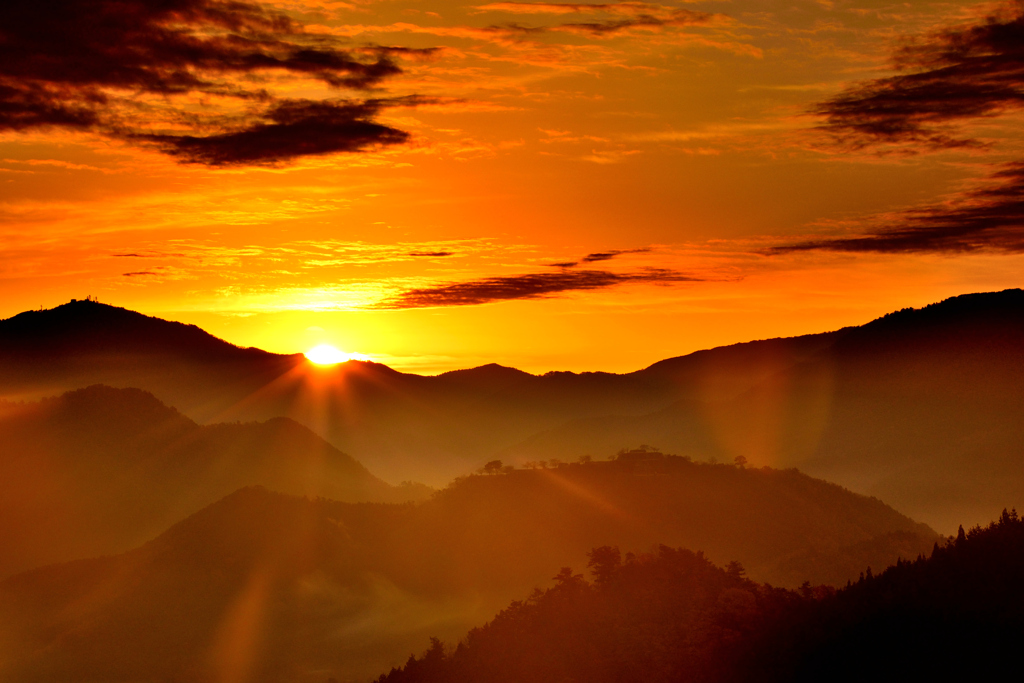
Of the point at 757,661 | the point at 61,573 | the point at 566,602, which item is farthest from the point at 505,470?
the point at 757,661

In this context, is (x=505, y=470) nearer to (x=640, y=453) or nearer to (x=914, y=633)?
(x=640, y=453)

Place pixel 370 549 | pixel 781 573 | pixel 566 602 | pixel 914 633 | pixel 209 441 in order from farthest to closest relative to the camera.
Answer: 1. pixel 209 441
2. pixel 370 549
3. pixel 781 573
4. pixel 566 602
5. pixel 914 633

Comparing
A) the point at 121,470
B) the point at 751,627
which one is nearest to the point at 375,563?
the point at 751,627

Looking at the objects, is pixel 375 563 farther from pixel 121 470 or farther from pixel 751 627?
pixel 121 470

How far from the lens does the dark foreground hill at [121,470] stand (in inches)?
5094

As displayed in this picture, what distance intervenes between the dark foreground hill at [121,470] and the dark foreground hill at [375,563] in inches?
1712

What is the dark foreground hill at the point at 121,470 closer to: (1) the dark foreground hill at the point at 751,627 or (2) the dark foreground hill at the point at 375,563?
(2) the dark foreground hill at the point at 375,563

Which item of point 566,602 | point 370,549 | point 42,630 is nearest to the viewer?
point 566,602

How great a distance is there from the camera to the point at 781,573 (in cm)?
7031

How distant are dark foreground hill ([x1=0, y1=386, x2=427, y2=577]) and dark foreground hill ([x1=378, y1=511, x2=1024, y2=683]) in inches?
3801

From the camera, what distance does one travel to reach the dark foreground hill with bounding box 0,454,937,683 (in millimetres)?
71438

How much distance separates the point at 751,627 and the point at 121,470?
125m

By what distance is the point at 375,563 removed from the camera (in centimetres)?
8469

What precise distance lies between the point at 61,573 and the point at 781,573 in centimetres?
6068
